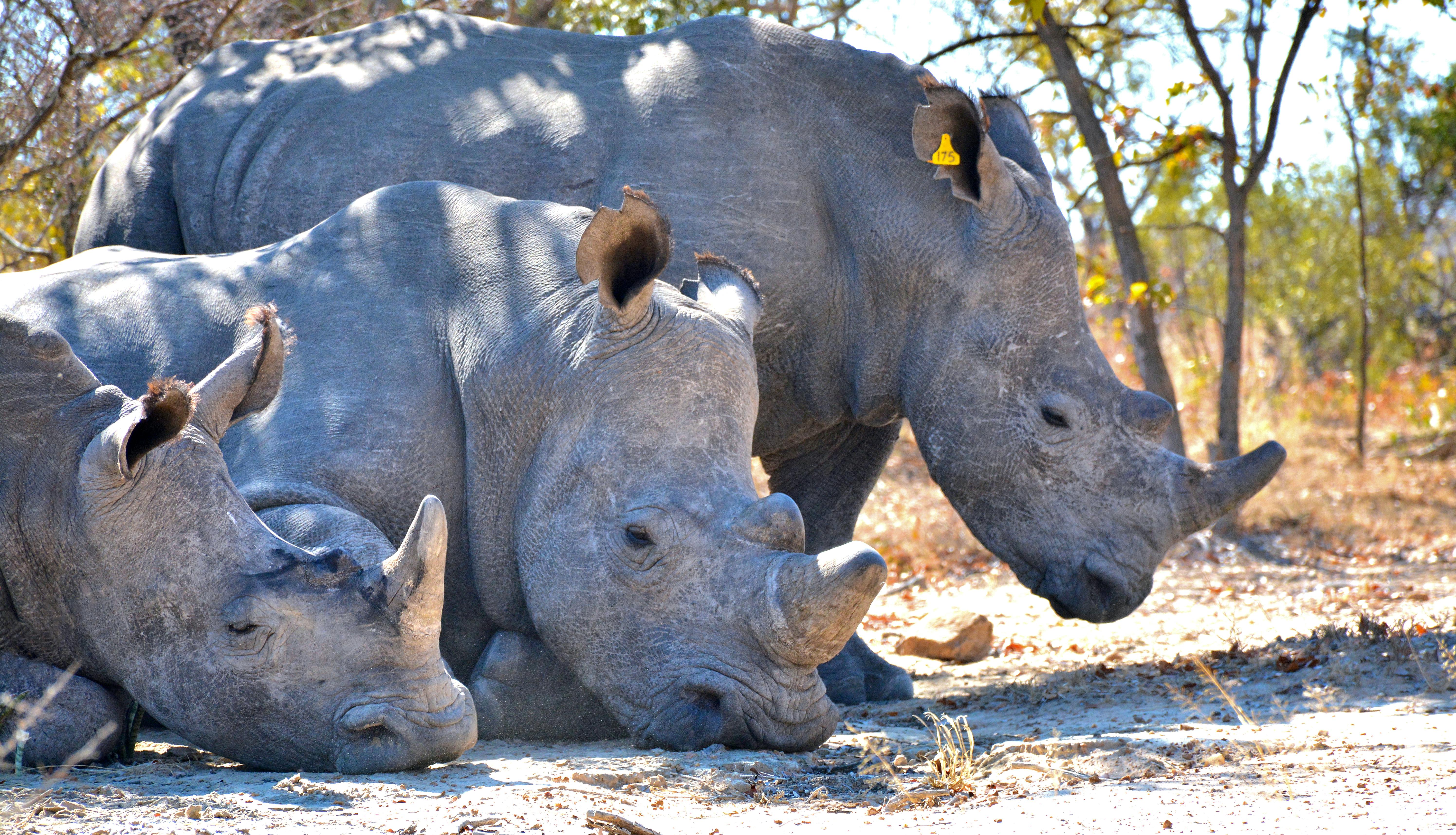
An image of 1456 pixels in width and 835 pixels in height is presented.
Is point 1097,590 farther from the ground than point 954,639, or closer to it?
farther from the ground

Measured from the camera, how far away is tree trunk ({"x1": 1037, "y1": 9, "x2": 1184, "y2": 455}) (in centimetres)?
877

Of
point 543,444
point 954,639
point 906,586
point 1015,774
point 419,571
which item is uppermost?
point 543,444

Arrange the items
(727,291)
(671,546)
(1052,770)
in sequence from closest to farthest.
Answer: (1052,770)
(671,546)
(727,291)

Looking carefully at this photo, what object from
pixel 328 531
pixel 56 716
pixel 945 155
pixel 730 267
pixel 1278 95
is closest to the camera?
pixel 56 716

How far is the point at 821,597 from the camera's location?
3.85 metres

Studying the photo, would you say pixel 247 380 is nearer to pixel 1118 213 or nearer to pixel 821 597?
pixel 821 597

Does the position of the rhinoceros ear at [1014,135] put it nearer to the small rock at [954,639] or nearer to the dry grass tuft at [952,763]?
the small rock at [954,639]

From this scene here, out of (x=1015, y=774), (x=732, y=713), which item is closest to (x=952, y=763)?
(x=1015, y=774)

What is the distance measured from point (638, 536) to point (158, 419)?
1.34 metres

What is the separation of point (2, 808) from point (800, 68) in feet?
13.8

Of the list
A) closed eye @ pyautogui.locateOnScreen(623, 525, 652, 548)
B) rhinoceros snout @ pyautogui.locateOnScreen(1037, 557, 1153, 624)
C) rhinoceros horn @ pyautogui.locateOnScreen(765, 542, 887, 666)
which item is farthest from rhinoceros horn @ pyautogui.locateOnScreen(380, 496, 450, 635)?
rhinoceros snout @ pyautogui.locateOnScreen(1037, 557, 1153, 624)

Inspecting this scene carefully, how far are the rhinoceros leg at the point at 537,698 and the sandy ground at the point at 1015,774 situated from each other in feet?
0.34

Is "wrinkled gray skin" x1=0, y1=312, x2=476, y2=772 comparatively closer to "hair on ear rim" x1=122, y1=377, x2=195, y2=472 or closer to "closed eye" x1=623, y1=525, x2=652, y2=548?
"hair on ear rim" x1=122, y1=377, x2=195, y2=472

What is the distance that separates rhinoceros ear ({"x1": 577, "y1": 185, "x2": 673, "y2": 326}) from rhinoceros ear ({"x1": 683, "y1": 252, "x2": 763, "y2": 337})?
35 centimetres
